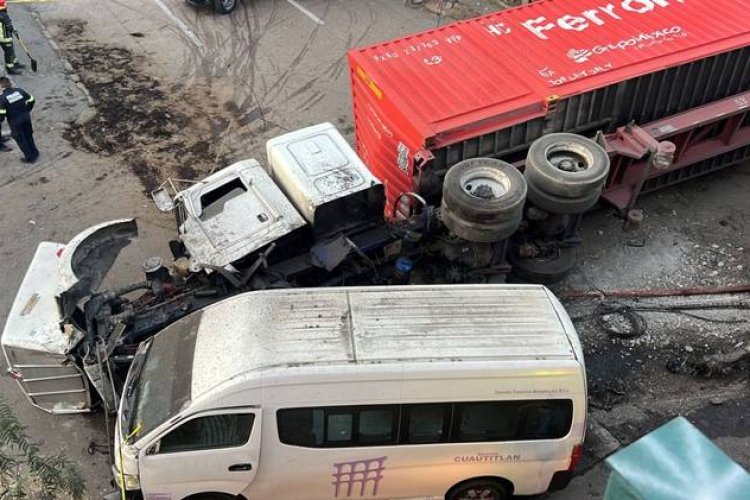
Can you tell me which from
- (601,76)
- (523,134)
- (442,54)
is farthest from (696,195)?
(442,54)

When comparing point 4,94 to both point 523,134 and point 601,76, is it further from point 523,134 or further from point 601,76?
point 601,76

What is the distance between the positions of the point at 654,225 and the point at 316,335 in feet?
21.1

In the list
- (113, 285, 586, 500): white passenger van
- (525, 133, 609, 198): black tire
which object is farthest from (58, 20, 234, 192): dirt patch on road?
(113, 285, 586, 500): white passenger van

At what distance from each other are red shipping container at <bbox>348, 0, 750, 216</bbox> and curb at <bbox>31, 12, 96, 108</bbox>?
5.87m

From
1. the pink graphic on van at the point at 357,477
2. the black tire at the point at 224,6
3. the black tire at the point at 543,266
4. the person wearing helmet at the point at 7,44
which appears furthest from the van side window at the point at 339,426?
the black tire at the point at 224,6

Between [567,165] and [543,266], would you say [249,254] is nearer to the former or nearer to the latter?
[543,266]

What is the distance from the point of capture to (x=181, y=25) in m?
15.2

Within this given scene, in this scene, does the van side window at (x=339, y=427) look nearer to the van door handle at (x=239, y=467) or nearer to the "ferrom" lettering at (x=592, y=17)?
the van door handle at (x=239, y=467)

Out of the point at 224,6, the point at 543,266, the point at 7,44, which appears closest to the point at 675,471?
the point at 543,266

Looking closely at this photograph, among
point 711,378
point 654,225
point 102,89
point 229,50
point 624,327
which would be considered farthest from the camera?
point 229,50

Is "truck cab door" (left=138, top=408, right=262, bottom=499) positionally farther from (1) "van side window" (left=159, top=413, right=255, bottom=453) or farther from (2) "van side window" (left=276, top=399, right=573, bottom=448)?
(2) "van side window" (left=276, top=399, right=573, bottom=448)

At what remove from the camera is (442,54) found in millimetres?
9422

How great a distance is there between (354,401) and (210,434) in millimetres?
1233

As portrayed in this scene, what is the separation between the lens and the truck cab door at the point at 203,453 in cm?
555
